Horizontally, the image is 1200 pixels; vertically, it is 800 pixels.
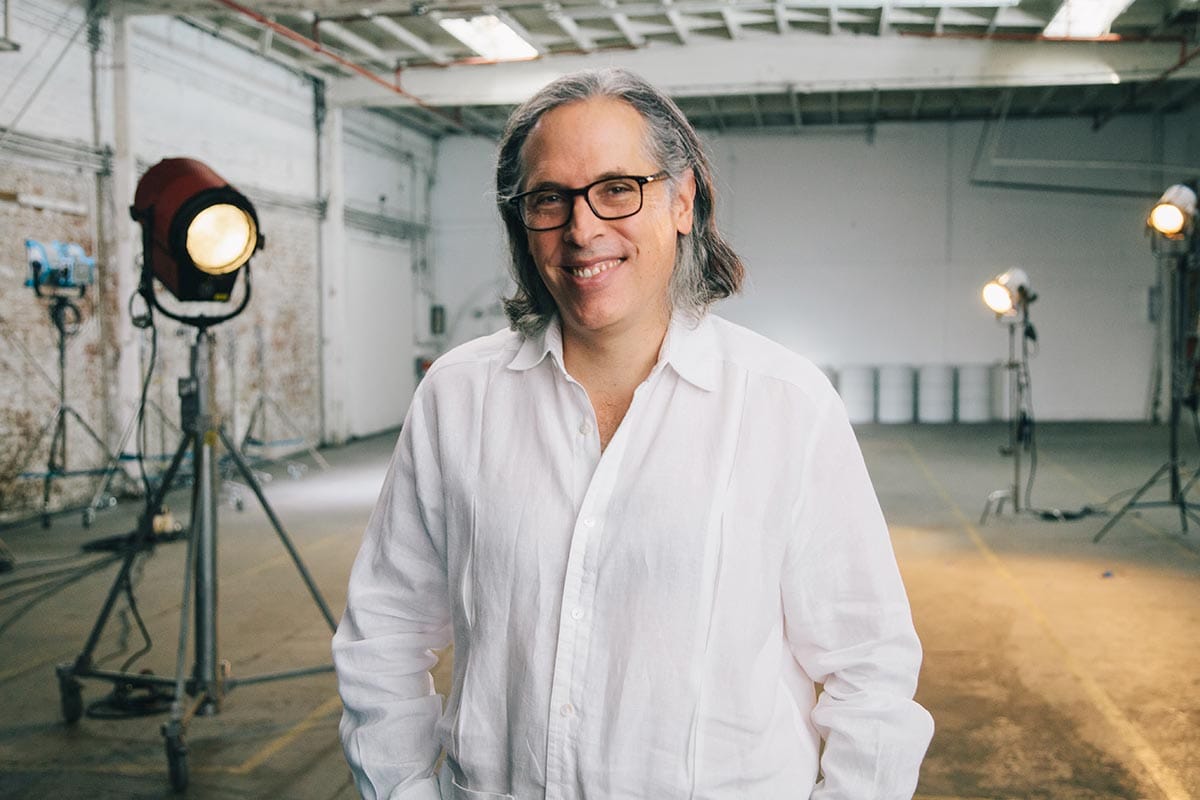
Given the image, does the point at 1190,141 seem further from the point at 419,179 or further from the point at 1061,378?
the point at 419,179

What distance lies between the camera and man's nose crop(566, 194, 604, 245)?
1.22 metres

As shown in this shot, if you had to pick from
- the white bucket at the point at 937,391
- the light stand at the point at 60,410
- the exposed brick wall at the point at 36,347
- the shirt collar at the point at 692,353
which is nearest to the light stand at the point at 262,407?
the exposed brick wall at the point at 36,347

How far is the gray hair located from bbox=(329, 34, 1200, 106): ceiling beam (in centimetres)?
864

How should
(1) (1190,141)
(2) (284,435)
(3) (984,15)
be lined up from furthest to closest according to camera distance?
(1) (1190,141) → (2) (284,435) → (3) (984,15)

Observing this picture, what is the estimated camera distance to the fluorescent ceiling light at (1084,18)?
8586mm

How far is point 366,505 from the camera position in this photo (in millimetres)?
8016

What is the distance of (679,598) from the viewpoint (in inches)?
47.1

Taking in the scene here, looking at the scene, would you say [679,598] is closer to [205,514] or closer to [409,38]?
[205,514]

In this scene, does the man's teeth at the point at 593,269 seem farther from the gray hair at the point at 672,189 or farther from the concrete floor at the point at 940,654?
the concrete floor at the point at 940,654

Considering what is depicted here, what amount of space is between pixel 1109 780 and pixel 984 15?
307 inches

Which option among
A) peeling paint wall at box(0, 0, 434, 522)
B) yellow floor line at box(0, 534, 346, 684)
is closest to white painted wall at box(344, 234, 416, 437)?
peeling paint wall at box(0, 0, 434, 522)

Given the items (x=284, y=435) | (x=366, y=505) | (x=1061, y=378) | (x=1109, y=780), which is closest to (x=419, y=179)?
(x=284, y=435)

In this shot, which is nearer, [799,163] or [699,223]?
[699,223]

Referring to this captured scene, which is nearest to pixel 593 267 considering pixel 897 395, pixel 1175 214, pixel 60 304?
pixel 1175 214
